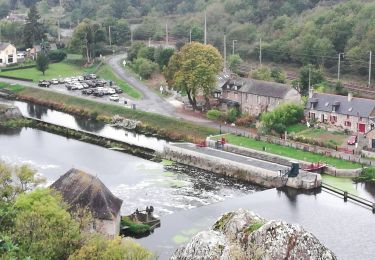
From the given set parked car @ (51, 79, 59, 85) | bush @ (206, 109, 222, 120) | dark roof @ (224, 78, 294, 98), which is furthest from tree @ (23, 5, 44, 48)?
bush @ (206, 109, 222, 120)

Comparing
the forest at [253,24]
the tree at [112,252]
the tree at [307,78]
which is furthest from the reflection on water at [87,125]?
the forest at [253,24]

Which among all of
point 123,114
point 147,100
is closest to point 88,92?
point 147,100

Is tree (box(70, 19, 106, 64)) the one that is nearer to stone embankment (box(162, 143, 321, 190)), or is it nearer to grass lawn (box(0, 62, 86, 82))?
grass lawn (box(0, 62, 86, 82))

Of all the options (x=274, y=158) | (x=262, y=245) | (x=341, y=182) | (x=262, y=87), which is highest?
(x=262, y=87)

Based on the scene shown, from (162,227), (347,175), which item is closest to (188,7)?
(347,175)

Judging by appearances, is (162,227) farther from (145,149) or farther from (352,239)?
(145,149)

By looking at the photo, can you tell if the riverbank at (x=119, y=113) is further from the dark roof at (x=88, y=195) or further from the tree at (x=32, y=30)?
the tree at (x=32, y=30)

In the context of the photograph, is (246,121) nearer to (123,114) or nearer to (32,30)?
(123,114)
